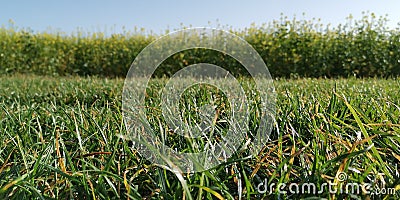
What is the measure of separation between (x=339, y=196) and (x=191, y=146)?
0.54 metres

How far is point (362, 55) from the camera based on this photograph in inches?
418

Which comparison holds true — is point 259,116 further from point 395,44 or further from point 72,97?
point 395,44

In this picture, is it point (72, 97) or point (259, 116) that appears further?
point (72, 97)

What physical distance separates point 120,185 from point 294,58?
10091 millimetres

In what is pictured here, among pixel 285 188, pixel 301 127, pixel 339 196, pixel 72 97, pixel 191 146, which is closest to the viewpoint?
pixel 339 196

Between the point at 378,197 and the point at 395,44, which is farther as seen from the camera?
the point at 395,44

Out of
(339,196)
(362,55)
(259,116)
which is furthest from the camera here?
(362,55)

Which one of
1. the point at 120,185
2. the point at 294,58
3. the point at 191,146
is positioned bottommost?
the point at 120,185

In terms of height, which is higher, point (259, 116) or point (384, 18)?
point (384, 18)

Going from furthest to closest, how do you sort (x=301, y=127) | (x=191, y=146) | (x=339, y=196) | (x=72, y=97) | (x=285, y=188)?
(x=72, y=97) < (x=301, y=127) < (x=191, y=146) < (x=285, y=188) < (x=339, y=196)

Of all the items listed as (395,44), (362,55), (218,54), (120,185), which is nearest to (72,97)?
(120,185)

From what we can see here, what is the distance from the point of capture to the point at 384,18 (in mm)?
11164

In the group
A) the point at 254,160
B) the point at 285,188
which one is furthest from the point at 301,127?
the point at 285,188

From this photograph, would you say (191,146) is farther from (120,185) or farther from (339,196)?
(339,196)
